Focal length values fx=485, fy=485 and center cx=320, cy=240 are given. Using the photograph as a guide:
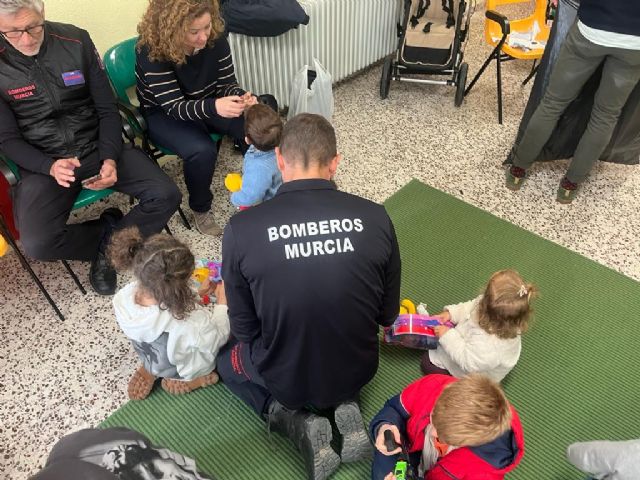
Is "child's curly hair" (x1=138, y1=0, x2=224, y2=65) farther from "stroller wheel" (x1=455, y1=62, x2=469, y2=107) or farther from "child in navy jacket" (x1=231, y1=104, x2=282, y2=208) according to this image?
"stroller wheel" (x1=455, y1=62, x2=469, y2=107)

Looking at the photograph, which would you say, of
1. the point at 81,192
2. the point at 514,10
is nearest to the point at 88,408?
the point at 81,192

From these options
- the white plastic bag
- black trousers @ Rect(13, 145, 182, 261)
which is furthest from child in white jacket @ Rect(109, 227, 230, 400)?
the white plastic bag

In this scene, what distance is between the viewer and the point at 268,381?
1.60 meters

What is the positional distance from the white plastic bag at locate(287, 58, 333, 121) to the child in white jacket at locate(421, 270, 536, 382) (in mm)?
1632

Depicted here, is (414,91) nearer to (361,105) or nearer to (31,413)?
(361,105)

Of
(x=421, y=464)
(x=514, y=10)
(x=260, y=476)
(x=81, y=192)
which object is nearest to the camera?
(x=421, y=464)

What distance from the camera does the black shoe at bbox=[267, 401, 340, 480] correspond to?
1.60 metres

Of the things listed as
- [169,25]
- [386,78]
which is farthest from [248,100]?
[386,78]

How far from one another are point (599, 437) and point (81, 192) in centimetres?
239

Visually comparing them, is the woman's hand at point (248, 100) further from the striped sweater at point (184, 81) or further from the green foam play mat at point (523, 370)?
the green foam play mat at point (523, 370)

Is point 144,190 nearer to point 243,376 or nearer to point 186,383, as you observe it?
point 186,383

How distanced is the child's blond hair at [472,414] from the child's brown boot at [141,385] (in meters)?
1.19

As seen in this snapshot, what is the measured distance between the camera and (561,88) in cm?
255

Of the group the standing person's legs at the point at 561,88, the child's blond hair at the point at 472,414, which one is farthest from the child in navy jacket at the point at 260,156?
the standing person's legs at the point at 561,88
